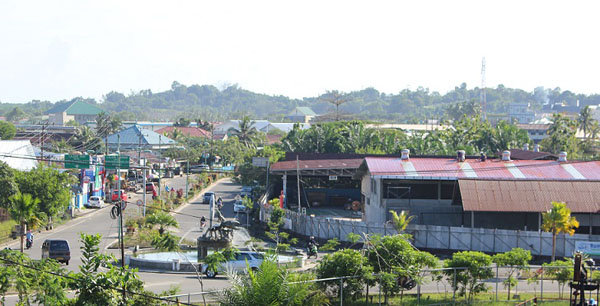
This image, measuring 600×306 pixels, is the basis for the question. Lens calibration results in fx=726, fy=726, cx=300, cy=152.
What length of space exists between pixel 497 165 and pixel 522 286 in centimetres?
1758

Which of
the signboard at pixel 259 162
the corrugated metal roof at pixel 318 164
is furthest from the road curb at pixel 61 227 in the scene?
the corrugated metal roof at pixel 318 164

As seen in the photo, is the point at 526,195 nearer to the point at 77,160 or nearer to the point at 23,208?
the point at 23,208

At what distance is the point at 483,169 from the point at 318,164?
18.4 m

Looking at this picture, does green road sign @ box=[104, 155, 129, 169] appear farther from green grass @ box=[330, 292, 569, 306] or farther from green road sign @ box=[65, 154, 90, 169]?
green grass @ box=[330, 292, 569, 306]

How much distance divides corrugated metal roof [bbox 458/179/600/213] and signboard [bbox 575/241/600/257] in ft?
11.0

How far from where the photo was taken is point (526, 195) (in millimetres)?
39719

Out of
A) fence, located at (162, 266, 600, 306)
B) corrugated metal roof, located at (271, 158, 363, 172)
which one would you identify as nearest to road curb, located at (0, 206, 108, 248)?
corrugated metal roof, located at (271, 158, 363, 172)

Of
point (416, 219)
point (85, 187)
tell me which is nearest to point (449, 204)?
point (416, 219)

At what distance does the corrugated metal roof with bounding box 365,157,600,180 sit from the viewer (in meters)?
42.4

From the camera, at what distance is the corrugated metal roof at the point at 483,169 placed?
139ft

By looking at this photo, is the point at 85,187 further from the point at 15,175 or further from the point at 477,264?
the point at 477,264

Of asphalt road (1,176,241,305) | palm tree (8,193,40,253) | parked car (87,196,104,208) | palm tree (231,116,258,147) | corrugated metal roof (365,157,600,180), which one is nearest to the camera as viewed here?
asphalt road (1,176,241,305)

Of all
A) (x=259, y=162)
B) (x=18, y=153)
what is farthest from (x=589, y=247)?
(x=18, y=153)

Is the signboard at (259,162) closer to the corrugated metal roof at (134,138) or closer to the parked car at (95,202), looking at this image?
the parked car at (95,202)
